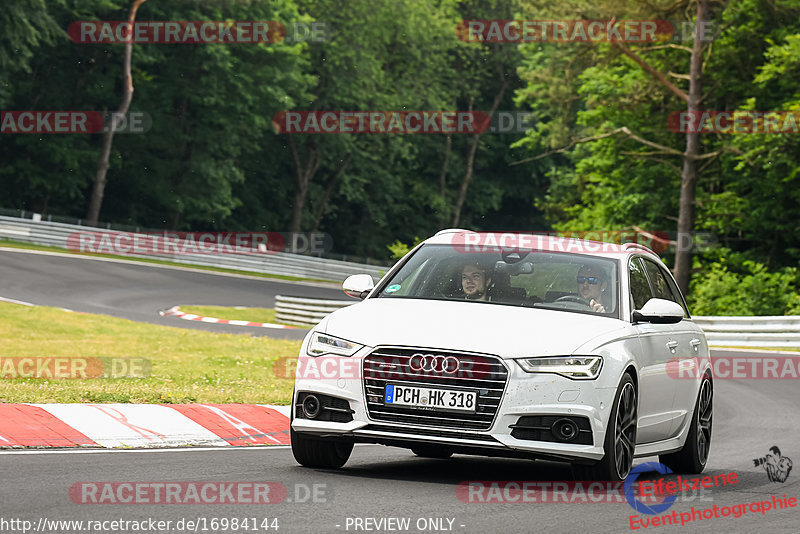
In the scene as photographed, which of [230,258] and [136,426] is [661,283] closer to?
[136,426]

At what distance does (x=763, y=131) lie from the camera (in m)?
37.4

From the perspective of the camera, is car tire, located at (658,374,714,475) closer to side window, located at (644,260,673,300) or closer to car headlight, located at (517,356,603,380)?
side window, located at (644,260,673,300)

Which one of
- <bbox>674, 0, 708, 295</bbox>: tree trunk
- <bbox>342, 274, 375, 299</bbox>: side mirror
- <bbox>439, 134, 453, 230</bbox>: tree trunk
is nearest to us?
<bbox>342, 274, 375, 299</bbox>: side mirror

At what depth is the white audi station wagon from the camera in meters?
8.39

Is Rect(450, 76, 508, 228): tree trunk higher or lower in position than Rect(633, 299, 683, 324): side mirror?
higher

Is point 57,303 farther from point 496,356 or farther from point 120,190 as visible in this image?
point 120,190

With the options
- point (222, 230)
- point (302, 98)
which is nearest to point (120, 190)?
point (222, 230)

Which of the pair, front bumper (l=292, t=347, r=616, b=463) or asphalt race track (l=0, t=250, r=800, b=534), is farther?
front bumper (l=292, t=347, r=616, b=463)

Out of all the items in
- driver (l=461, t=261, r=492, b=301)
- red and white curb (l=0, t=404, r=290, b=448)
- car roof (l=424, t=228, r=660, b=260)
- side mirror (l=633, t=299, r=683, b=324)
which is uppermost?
car roof (l=424, t=228, r=660, b=260)

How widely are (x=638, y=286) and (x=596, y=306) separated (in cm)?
76

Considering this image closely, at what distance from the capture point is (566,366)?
8461 mm

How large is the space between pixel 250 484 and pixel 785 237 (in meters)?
35.6

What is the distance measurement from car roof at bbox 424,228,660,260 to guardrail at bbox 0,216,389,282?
39493mm

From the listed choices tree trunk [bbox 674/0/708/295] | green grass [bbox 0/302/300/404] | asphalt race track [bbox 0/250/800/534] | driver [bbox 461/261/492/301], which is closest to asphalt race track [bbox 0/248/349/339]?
green grass [bbox 0/302/300/404]
